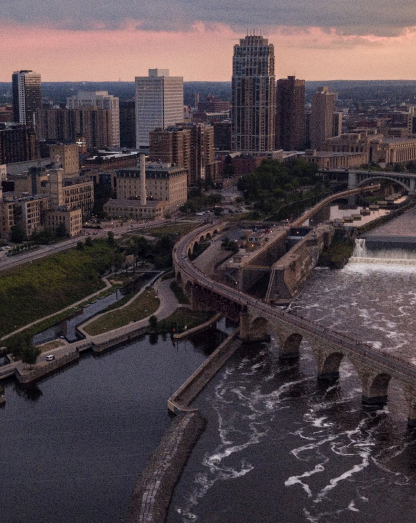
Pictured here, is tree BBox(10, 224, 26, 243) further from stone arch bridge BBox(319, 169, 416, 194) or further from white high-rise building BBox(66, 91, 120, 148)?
white high-rise building BBox(66, 91, 120, 148)

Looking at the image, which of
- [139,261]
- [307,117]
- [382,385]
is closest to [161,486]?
[382,385]

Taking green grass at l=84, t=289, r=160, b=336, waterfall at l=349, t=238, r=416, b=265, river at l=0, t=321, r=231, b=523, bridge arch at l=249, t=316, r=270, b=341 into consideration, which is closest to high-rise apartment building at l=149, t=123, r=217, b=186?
waterfall at l=349, t=238, r=416, b=265

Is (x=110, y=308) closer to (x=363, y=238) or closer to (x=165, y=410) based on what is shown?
(x=165, y=410)

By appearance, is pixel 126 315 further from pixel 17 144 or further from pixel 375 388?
pixel 17 144

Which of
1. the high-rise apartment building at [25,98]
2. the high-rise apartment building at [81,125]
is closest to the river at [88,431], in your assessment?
the high-rise apartment building at [81,125]

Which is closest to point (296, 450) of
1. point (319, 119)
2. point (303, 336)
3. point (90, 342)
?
point (303, 336)

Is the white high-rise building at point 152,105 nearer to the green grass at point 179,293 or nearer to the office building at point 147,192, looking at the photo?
the office building at point 147,192
